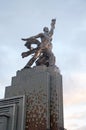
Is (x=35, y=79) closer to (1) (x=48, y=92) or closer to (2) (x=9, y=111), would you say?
(1) (x=48, y=92)

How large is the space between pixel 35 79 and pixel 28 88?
0.63m

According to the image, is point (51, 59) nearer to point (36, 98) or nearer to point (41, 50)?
point (41, 50)

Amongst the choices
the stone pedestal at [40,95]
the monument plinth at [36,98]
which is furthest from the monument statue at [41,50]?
the stone pedestal at [40,95]

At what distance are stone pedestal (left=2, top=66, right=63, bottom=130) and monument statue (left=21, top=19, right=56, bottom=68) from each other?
28.8 inches

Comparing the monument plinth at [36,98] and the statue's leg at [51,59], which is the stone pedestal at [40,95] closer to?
the monument plinth at [36,98]

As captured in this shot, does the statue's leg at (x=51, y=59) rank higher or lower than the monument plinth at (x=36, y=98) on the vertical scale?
higher

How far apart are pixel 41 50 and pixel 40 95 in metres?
3.17

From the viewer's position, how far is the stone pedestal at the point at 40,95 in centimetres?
1465

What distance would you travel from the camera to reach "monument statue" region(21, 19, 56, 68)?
1705 cm

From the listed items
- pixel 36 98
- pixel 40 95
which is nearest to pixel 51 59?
pixel 40 95

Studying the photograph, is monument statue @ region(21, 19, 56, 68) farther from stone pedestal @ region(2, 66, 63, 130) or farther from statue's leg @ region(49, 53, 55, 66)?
stone pedestal @ region(2, 66, 63, 130)

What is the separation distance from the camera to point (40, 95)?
15.2 metres

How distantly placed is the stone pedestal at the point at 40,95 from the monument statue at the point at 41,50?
73 cm

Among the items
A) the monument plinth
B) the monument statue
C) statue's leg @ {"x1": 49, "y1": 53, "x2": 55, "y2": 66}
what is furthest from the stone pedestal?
the monument statue
